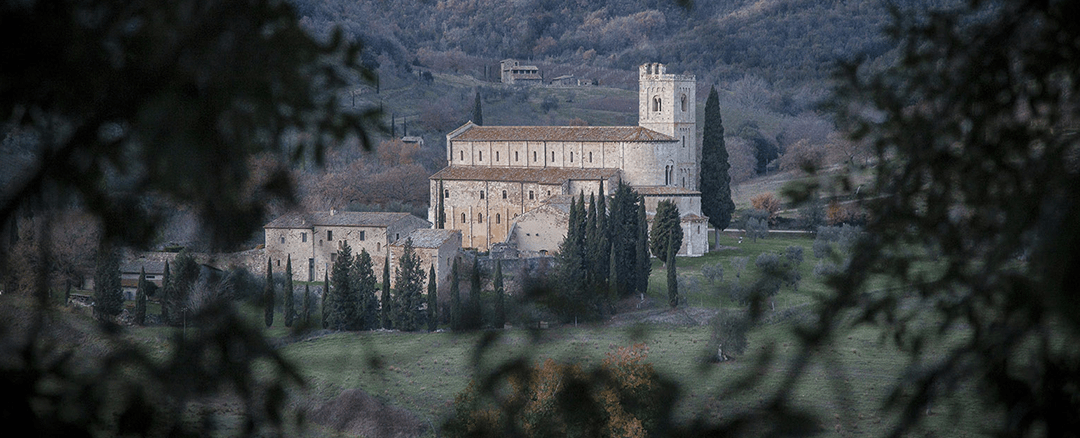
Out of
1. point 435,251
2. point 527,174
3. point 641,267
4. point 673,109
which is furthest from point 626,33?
point 641,267

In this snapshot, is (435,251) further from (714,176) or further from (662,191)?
(714,176)

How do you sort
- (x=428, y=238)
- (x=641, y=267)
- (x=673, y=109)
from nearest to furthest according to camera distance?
(x=641, y=267), (x=428, y=238), (x=673, y=109)

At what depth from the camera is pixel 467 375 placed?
14445 millimetres

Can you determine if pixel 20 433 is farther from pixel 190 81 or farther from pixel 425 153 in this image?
pixel 425 153

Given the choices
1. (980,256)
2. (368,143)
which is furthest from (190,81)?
(980,256)

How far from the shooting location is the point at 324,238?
25766 millimetres

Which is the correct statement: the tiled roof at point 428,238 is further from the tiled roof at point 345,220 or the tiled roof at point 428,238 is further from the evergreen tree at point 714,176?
the evergreen tree at point 714,176

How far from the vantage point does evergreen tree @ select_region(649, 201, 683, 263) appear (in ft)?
88.7

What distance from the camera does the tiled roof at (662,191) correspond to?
2962cm

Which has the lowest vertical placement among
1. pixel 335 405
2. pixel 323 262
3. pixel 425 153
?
pixel 335 405

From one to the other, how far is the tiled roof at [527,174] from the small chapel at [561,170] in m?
0.04

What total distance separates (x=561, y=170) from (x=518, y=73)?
139ft

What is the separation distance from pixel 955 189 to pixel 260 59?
157 centimetres

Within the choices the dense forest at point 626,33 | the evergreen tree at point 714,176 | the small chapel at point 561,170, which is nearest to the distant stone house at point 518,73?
the dense forest at point 626,33
